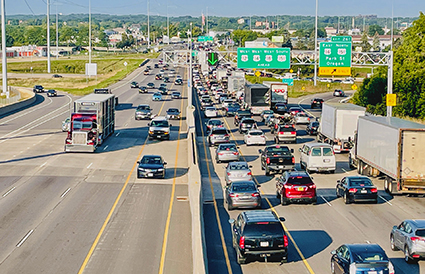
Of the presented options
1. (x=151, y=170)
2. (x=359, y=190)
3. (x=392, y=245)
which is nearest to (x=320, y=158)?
(x=359, y=190)

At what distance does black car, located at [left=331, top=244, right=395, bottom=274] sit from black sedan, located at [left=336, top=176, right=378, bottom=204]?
11530 millimetres

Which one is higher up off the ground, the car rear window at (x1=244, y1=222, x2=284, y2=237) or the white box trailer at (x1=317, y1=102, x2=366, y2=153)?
the white box trailer at (x1=317, y1=102, x2=366, y2=153)

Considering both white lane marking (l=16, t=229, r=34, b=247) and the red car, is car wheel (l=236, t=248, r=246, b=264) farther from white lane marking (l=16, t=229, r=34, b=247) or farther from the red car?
the red car

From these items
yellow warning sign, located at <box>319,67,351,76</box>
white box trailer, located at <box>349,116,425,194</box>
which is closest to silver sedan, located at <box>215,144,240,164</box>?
white box trailer, located at <box>349,116,425,194</box>

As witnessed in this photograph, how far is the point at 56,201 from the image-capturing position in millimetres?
29031

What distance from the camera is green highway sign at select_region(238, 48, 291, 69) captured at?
75.7 meters

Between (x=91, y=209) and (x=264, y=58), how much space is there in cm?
5133

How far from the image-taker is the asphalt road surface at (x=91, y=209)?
20359 mm

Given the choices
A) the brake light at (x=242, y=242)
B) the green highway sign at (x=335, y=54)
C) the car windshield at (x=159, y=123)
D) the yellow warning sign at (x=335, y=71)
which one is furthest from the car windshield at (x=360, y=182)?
the yellow warning sign at (x=335, y=71)

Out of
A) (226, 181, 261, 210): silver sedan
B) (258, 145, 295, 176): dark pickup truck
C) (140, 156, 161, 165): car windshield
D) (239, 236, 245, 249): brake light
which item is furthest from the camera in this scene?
(258, 145, 295, 176): dark pickup truck

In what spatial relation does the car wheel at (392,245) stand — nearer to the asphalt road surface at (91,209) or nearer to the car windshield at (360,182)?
the asphalt road surface at (91,209)

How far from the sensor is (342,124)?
A: 148 feet

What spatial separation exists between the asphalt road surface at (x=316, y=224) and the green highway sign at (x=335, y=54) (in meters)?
32.8

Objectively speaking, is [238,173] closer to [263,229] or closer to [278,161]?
[278,161]
